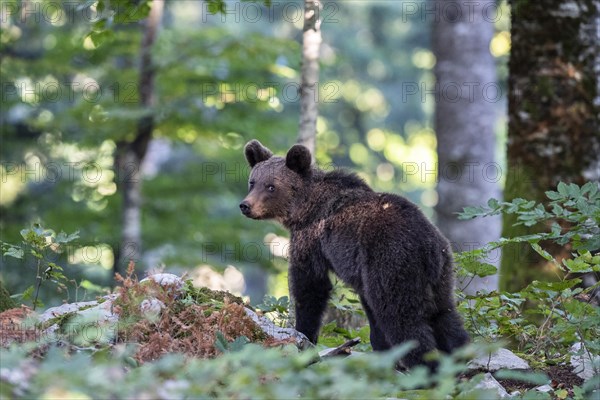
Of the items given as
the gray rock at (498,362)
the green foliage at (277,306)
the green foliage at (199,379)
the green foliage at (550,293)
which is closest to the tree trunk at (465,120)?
the green foliage at (550,293)

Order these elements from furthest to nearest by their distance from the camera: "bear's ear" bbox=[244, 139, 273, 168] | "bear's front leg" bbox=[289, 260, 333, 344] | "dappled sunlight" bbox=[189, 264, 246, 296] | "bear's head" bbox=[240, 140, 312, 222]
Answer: "dappled sunlight" bbox=[189, 264, 246, 296], "bear's ear" bbox=[244, 139, 273, 168], "bear's head" bbox=[240, 140, 312, 222], "bear's front leg" bbox=[289, 260, 333, 344]

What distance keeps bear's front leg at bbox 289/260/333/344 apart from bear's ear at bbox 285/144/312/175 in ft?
2.93

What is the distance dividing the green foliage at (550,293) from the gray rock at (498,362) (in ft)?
0.70

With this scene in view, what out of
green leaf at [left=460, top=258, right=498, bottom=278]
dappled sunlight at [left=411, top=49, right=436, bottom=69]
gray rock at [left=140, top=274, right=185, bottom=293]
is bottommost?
gray rock at [left=140, top=274, right=185, bottom=293]

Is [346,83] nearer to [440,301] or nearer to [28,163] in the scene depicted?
[28,163]

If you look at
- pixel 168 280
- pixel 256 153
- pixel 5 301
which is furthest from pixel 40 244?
pixel 256 153

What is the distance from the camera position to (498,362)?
5.59 m

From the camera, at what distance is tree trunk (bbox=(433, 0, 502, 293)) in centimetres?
1120

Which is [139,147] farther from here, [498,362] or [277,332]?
[498,362]

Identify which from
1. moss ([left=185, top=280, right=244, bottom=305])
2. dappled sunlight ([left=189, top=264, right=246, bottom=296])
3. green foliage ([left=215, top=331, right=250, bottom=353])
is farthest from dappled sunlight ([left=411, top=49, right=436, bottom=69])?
green foliage ([left=215, top=331, right=250, bottom=353])

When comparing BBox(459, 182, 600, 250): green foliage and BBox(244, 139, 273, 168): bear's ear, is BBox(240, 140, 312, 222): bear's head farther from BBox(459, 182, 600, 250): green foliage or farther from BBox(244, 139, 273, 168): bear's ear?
BBox(459, 182, 600, 250): green foliage

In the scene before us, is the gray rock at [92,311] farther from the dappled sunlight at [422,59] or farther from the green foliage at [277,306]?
the dappled sunlight at [422,59]

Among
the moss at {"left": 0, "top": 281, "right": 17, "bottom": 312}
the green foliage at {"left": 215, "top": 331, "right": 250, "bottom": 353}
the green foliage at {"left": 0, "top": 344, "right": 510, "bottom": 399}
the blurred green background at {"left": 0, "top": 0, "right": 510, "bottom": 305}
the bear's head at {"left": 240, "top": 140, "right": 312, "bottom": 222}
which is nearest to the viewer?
the green foliage at {"left": 0, "top": 344, "right": 510, "bottom": 399}

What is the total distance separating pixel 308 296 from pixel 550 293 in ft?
6.09
